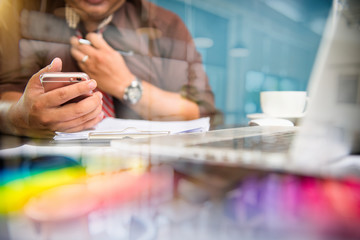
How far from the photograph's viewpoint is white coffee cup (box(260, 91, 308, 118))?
42 cm

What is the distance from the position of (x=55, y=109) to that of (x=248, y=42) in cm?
103

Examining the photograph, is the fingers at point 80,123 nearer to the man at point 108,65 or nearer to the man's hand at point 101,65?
the man at point 108,65

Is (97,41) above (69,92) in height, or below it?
above

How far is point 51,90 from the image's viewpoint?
319mm

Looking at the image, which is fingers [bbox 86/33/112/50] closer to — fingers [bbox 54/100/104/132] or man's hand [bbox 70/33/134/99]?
man's hand [bbox 70/33/134/99]

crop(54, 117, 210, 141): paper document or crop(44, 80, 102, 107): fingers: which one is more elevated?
crop(44, 80, 102, 107): fingers

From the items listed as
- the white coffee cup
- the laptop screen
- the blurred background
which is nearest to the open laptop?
the laptop screen

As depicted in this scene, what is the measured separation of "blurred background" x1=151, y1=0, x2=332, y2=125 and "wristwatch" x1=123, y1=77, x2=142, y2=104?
306 mm

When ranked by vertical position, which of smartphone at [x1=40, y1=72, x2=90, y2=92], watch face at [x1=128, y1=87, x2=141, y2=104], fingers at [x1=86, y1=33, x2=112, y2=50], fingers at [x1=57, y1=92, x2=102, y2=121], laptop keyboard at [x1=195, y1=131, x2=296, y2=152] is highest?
fingers at [x1=86, y1=33, x2=112, y2=50]

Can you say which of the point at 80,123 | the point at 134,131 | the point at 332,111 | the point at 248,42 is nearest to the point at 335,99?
the point at 332,111

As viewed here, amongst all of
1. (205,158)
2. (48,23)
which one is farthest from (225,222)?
(48,23)

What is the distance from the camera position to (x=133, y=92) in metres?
0.78

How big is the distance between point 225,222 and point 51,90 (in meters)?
0.29

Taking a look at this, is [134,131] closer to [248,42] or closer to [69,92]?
[69,92]
